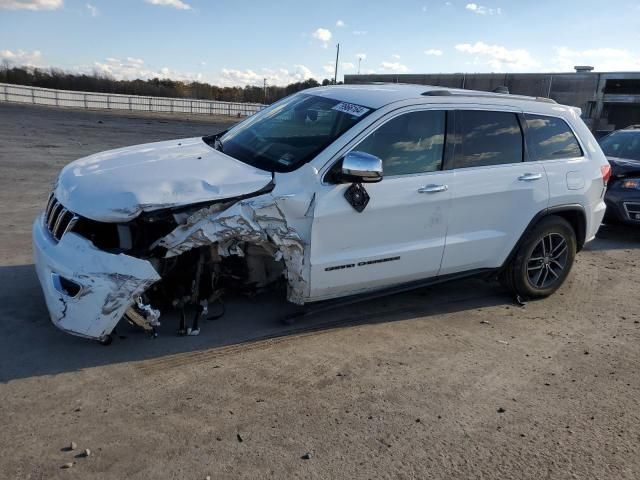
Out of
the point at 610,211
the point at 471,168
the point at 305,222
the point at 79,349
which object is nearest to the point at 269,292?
the point at 305,222

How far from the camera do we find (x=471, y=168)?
4.76 m

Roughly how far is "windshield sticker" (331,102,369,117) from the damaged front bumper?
80.1 inches

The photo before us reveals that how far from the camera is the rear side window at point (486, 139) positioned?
187 inches

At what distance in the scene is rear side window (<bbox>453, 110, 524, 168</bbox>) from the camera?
475 cm

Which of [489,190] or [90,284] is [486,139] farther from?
[90,284]

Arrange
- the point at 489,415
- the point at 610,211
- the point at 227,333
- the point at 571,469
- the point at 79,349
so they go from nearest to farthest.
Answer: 1. the point at 571,469
2. the point at 489,415
3. the point at 79,349
4. the point at 227,333
5. the point at 610,211

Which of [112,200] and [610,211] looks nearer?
[112,200]

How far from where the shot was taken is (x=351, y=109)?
4.54m

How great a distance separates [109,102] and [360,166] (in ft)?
144

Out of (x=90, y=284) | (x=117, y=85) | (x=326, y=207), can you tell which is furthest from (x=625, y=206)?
(x=117, y=85)

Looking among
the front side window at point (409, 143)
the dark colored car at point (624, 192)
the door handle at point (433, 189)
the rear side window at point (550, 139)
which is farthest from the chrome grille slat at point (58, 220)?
the dark colored car at point (624, 192)

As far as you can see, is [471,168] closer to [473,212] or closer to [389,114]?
[473,212]

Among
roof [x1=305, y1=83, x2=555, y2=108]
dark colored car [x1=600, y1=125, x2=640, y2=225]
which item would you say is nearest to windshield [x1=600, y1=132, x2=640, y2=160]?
dark colored car [x1=600, y1=125, x2=640, y2=225]

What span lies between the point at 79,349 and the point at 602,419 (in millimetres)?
3530
